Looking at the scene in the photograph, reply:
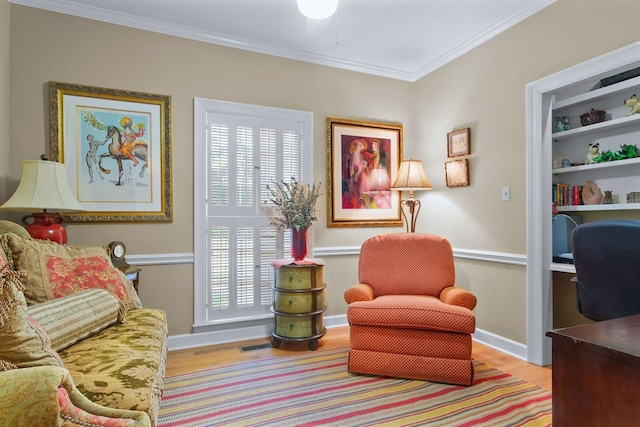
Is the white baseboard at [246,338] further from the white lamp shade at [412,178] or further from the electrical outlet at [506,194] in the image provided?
the white lamp shade at [412,178]

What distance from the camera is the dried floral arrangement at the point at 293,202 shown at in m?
3.06

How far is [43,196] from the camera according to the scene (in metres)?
2.19

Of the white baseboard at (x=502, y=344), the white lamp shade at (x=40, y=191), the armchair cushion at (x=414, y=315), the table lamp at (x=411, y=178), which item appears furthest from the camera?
the table lamp at (x=411, y=178)

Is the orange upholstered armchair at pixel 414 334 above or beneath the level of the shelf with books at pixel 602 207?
beneath

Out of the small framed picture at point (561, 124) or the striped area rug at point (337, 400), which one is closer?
the striped area rug at point (337, 400)

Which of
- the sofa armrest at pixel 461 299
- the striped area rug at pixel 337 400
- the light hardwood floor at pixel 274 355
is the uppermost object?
the sofa armrest at pixel 461 299

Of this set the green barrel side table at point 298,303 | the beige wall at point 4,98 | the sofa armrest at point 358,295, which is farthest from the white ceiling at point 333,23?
the sofa armrest at point 358,295

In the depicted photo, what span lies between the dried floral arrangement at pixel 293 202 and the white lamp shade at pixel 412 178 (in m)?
0.81

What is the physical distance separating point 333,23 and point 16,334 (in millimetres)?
2808

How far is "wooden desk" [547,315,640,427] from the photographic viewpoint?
108 centimetres

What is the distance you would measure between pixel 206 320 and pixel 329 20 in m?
2.64

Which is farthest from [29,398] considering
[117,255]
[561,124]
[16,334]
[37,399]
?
[561,124]

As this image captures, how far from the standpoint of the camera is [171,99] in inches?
118

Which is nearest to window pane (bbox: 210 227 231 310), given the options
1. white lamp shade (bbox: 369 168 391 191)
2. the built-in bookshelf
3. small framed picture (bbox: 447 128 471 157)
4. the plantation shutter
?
the plantation shutter
